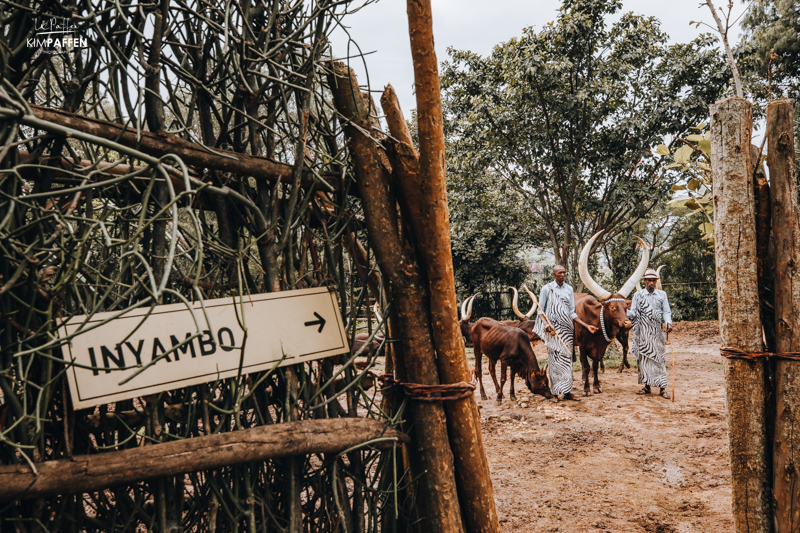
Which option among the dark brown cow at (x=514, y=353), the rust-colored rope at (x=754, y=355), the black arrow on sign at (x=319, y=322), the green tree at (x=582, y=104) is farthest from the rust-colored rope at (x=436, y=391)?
the green tree at (x=582, y=104)

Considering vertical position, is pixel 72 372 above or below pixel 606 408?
above

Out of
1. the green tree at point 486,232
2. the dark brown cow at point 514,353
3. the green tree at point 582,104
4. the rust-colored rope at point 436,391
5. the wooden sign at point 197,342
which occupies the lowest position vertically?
the dark brown cow at point 514,353

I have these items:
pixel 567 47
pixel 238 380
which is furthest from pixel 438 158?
pixel 567 47

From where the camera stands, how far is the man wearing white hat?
760 cm

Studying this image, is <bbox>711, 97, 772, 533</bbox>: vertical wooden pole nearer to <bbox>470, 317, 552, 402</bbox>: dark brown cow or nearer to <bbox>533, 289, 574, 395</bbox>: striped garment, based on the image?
<bbox>533, 289, 574, 395</bbox>: striped garment

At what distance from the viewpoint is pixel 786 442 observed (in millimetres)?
2420

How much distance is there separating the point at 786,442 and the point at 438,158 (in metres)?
2.20

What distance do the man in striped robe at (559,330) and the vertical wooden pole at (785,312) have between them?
16.4ft

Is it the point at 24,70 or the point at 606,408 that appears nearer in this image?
the point at 24,70

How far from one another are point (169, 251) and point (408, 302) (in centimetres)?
103

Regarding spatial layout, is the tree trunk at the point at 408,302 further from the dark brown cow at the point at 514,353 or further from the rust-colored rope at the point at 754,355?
the dark brown cow at the point at 514,353

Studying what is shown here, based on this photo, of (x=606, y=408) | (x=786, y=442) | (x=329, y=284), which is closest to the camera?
(x=329, y=284)

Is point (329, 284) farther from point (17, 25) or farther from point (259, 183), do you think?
point (17, 25)

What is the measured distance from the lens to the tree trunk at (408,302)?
2.09 m
